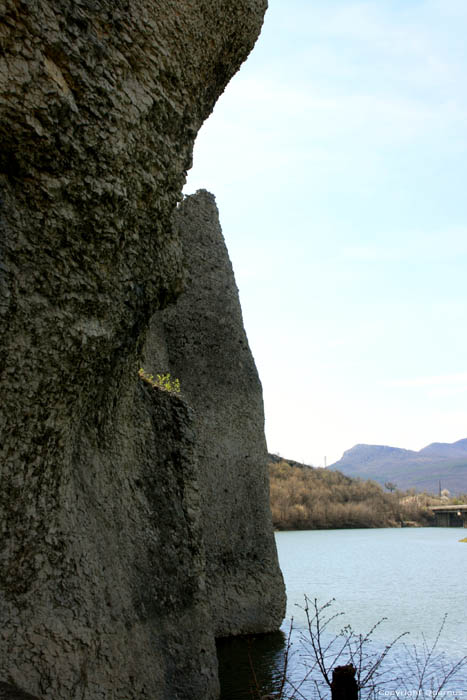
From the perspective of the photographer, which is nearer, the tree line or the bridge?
the tree line

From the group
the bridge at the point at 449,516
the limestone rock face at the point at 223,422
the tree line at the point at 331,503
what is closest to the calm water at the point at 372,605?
the limestone rock face at the point at 223,422

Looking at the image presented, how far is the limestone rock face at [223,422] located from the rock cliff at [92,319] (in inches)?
157

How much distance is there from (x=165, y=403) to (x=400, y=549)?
109 ft

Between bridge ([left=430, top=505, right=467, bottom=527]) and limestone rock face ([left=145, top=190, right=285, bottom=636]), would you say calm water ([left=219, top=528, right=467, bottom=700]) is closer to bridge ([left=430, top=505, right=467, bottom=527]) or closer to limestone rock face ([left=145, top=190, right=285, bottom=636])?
limestone rock face ([left=145, top=190, right=285, bottom=636])

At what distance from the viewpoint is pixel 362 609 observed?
14.5 m

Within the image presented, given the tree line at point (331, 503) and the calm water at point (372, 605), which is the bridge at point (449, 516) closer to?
the tree line at point (331, 503)

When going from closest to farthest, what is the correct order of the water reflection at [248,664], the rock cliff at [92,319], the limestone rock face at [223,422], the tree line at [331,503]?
1. the rock cliff at [92,319]
2. the water reflection at [248,664]
3. the limestone rock face at [223,422]
4. the tree line at [331,503]

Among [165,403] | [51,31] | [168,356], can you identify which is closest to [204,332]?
[168,356]

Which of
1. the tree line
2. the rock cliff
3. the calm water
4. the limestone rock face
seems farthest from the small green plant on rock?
the tree line

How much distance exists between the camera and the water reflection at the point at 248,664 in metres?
7.55

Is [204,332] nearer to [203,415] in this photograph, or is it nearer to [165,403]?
[203,415]

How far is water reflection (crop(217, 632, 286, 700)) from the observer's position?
755 centimetres

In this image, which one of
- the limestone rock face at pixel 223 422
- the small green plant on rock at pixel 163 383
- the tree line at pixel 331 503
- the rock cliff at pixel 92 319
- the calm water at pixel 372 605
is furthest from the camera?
the tree line at pixel 331 503

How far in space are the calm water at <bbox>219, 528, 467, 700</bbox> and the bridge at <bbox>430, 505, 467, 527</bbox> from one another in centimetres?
4104
